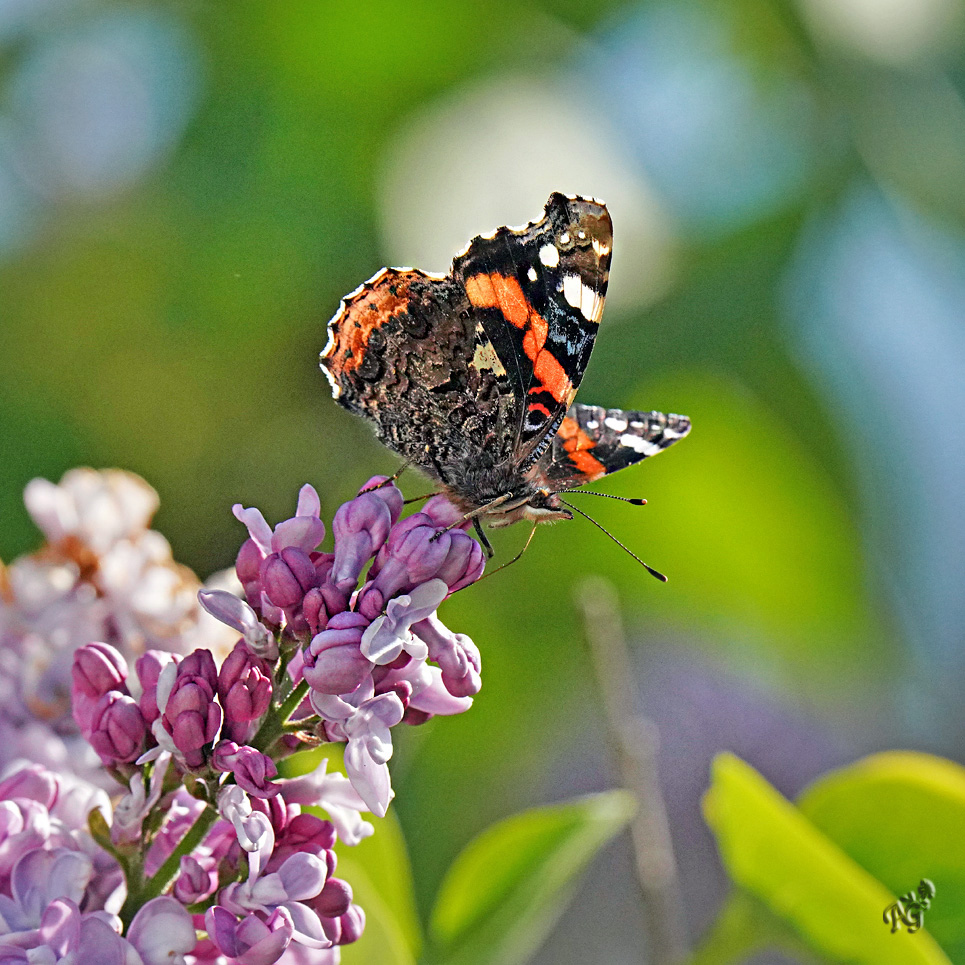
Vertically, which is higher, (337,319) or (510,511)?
(337,319)

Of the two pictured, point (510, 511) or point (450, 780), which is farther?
point (450, 780)

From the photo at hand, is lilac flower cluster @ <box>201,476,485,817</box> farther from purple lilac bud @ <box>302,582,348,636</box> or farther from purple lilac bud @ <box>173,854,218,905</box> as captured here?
purple lilac bud @ <box>173,854,218,905</box>

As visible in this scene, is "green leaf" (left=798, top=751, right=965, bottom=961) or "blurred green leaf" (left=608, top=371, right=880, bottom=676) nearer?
"green leaf" (left=798, top=751, right=965, bottom=961)

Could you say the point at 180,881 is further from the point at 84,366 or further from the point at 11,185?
the point at 11,185

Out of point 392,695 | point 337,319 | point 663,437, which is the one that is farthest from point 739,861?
point 337,319

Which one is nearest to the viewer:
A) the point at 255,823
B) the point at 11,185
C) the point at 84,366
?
the point at 255,823

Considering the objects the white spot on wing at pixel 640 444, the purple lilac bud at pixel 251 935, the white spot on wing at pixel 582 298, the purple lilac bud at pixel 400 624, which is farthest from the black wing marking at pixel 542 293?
the purple lilac bud at pixel 251 935

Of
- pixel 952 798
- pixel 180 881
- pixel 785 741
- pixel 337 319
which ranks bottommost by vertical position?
pixel 785 741

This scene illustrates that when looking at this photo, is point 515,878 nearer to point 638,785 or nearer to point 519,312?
point 638,785

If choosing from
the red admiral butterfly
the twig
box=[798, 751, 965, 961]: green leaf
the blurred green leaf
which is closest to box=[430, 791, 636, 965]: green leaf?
the twig
